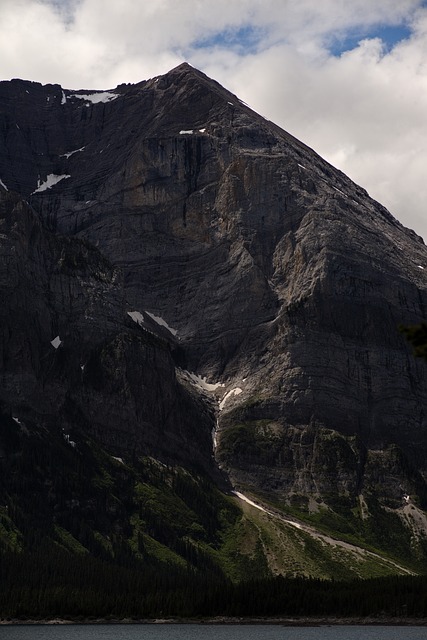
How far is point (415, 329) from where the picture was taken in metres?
73.6
